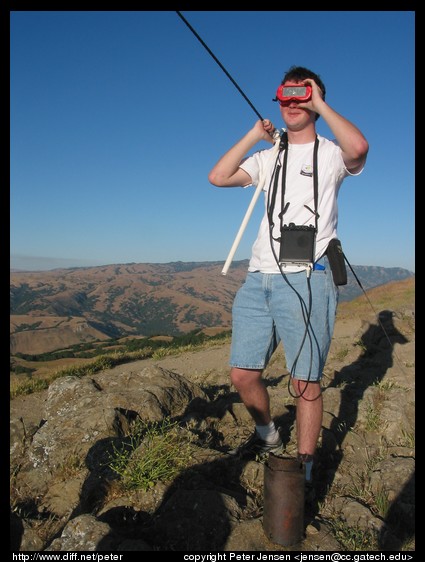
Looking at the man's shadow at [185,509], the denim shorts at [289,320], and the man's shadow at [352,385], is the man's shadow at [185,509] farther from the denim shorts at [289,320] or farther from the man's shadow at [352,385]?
the denim shorts at [289,320]

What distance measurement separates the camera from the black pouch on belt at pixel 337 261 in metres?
3.16

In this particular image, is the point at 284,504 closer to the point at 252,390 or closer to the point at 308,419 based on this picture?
the point at 308,419

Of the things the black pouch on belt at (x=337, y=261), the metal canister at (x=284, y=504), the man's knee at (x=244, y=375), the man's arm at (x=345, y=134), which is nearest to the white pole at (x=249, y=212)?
the man's arm at (x=345, y=134)

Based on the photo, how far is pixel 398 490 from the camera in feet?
11.1

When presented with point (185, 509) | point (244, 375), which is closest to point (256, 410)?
point (244, 375)

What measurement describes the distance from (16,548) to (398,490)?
2716 millimetres

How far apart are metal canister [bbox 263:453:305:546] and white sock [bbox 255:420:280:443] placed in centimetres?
101

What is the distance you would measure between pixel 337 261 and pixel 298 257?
0.29m

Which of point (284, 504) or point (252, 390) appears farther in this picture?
point (252, 390)

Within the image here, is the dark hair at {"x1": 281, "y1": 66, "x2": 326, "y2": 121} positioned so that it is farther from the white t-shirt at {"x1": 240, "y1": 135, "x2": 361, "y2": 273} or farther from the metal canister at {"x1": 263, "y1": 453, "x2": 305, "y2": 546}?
Result: the metal canister at {"x1": 263, "y1": 453, "x2": 305, "y2": 546}

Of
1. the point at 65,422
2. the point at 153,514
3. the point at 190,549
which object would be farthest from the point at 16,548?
the point at 65,422

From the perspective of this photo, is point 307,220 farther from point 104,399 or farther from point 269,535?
point 104,399

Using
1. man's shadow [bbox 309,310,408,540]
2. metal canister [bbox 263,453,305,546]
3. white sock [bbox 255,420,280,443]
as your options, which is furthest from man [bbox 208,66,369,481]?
man's shadow [bbox 309,310,408,540]

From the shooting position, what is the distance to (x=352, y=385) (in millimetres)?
6457
